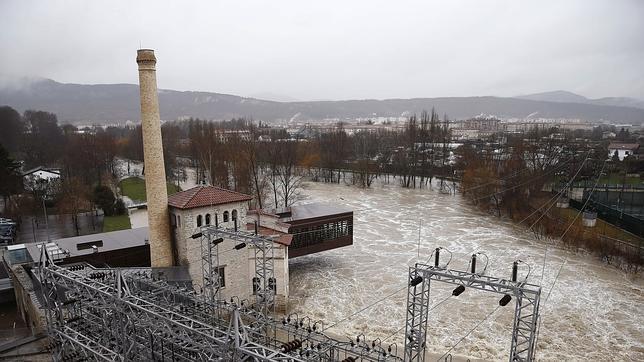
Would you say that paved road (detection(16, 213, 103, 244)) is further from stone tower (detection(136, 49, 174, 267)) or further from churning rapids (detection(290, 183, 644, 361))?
churning rapids (detection(290, 183, 644, 361))

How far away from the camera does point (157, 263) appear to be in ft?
55.5

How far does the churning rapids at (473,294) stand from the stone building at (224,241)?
2549 mm

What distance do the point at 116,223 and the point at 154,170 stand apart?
54.8 ft

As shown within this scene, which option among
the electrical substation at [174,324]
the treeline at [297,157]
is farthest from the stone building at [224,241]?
the treeline at [297,157]

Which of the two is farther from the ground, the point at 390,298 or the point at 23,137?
the point at 23,137

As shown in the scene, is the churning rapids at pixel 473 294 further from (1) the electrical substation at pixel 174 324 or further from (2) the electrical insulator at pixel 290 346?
(2) the electrical insulator at pixel 290 346

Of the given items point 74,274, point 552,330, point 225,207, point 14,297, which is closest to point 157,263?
point 225,207

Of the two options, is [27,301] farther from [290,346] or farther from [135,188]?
[135,188]

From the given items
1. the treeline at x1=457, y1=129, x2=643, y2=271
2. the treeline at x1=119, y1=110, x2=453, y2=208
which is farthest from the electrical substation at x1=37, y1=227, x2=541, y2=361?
the treeline at x1=119, y1=110, x2=453, y2=208

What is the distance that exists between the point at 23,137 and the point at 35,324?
49886mm

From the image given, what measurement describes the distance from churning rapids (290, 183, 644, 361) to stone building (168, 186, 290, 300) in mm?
2549

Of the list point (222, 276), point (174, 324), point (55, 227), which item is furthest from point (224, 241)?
point (55, 227)

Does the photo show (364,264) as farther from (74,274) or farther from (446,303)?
(74,274)

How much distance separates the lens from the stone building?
1667 cm
